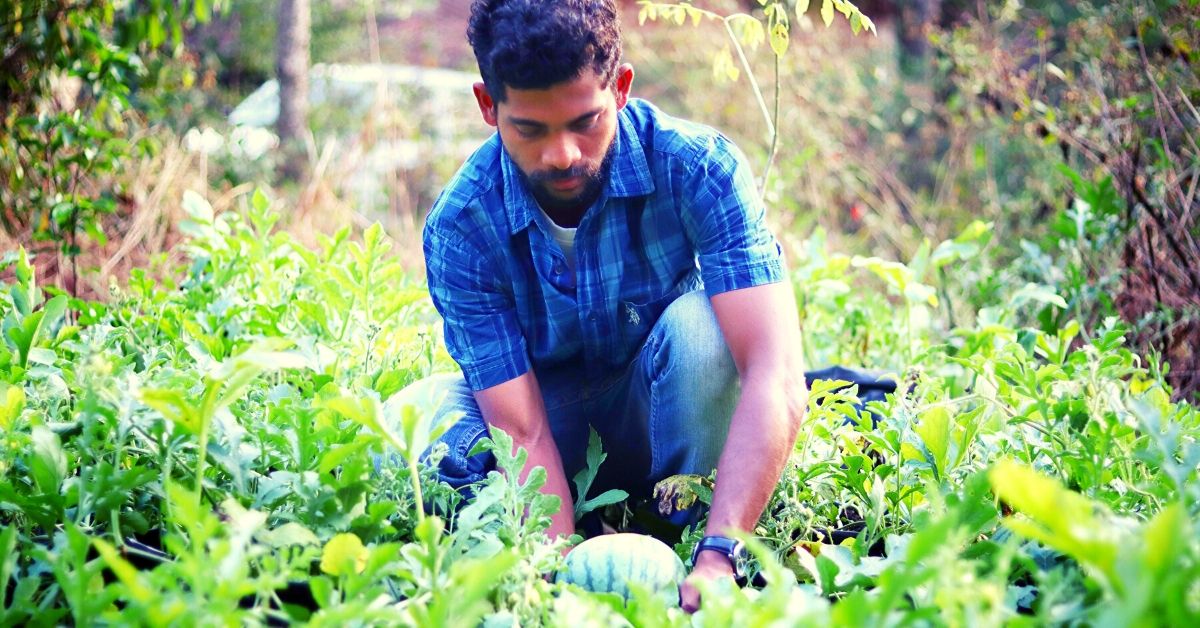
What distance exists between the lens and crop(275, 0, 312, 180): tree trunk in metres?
6.42

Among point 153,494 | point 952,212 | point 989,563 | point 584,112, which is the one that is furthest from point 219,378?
point 952,212

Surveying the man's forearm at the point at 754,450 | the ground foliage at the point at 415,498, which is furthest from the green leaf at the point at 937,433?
the man's forearm at the point at 754,450

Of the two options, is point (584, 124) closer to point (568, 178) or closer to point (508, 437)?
point (568, 178)

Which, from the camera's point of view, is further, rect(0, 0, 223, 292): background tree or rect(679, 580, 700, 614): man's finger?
rect(0, 0, 223, 292): background tree

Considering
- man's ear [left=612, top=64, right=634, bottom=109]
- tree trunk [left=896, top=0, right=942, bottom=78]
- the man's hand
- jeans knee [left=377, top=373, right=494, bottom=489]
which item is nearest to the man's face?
man's ear [left=612, top=64, right=634, bottom=109]

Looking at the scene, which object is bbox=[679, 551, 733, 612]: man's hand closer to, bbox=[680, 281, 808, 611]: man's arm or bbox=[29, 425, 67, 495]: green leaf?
bbox=[680, 281, 808, 611]: man's arm

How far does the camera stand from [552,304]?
2.45 m

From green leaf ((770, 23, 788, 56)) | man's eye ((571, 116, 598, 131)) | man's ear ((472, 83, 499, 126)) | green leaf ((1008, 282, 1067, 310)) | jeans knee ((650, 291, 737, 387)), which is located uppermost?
green leaf ((770, 23, 788, 56))

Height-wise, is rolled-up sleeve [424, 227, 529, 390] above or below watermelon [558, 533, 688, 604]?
above

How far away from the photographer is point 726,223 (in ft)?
7.39

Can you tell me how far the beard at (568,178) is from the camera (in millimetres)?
2234

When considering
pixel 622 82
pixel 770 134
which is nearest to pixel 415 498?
pixel 622 82

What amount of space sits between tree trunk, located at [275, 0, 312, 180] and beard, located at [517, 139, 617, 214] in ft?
15.0

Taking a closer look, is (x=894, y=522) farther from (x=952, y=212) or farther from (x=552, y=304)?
(x=952, y=212)
